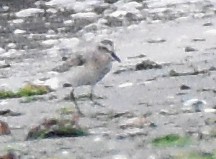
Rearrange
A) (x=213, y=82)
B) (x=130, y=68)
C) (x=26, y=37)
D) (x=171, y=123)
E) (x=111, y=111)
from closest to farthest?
(x=171, y=123) → (x=111, y=111) → (x=213, y=82) → (x=130, y=68) → (x=26, y=37)

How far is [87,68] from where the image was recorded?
804cm

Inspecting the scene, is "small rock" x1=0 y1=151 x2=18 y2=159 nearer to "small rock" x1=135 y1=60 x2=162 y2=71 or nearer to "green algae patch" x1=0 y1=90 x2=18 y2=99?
"green algae patch" x1=0 y1=90 x2=18 y2=99

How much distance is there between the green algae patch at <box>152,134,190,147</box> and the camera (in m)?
5.85

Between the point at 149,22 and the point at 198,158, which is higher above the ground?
the point at 198,158

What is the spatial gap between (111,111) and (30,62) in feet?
10.2

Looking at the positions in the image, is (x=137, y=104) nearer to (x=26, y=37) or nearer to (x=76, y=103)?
(x=76, y=103)

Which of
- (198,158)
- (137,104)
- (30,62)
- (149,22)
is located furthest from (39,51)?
(198,158)

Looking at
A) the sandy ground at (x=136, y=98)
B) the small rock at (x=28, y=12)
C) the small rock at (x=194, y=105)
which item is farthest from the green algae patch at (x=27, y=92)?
the small rock at (x=28, y=12)

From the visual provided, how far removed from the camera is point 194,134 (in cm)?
604

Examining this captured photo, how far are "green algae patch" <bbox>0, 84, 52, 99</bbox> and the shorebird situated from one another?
268mm

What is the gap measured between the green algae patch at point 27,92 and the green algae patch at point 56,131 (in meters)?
1.99

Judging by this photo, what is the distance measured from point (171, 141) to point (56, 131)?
0.74 m

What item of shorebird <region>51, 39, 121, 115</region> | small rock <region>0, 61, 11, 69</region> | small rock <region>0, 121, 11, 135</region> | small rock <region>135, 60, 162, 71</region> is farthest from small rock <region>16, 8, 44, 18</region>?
small rock <region>0, 121, 11, 135</region>

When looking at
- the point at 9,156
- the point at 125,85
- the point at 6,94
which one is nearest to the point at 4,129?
the point at 9,156
